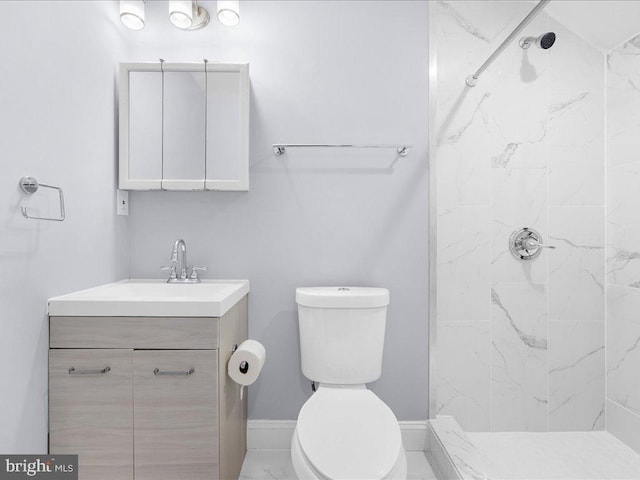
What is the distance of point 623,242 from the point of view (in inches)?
66.9

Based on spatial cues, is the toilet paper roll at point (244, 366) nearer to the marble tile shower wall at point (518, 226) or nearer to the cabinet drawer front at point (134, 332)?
the cabinet drawer front at point (134, 332)

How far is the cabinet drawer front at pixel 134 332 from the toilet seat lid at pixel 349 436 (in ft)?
1.42

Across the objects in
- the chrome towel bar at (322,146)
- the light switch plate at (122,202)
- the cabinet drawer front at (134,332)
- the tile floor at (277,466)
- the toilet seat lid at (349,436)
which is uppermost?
the chrome towel bar at (322,146)

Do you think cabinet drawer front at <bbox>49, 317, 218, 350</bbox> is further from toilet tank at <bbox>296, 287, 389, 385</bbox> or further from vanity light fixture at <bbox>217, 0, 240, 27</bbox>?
vanity light fixture at <bbox>217, 0, 240, 27</bbox>

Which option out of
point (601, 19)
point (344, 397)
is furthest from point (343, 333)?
point (601, 19)

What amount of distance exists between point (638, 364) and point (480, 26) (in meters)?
1.68

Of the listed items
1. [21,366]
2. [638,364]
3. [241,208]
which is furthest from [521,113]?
[21,366]

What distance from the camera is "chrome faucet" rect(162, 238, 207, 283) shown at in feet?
5.58

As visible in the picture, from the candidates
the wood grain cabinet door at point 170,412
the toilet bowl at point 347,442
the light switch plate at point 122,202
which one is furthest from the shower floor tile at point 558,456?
the light switch plate at point 122,202

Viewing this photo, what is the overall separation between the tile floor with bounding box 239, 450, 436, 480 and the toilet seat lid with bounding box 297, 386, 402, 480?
0.46m

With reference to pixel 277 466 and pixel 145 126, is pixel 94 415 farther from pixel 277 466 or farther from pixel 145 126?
pixel 145 126

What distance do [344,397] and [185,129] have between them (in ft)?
4.35
